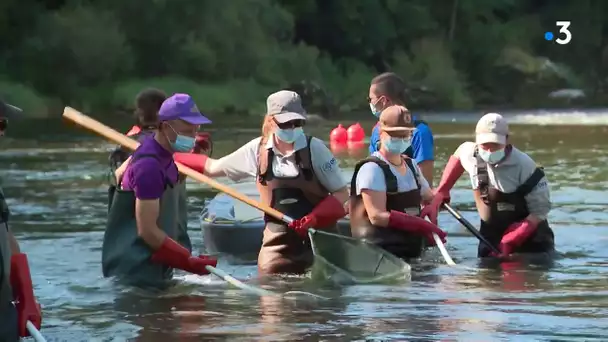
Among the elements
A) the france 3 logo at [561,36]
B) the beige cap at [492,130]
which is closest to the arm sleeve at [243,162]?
the beige cap at [492,130]

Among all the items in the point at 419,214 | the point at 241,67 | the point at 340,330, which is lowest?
the point at 340,330

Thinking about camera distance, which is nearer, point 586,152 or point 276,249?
point 276,249

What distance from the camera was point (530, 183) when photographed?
9438 millimetres

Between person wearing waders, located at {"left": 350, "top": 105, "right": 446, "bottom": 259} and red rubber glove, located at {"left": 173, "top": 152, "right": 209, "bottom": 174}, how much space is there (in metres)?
1.01

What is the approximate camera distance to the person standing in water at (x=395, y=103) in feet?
30.5

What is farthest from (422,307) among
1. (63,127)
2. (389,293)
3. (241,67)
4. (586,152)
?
(241,67)

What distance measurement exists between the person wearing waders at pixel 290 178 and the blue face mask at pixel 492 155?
4.40 feet

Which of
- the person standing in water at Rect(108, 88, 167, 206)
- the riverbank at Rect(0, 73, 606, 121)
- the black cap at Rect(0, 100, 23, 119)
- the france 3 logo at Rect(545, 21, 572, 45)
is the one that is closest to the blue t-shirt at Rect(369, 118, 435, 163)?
the person standing in water at Rect(108, 88, 167, 206)

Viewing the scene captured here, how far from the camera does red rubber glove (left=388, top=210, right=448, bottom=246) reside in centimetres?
880

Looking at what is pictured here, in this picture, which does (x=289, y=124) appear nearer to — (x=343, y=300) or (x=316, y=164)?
(x=316, y=164)

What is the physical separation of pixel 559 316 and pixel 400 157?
1.54 metres

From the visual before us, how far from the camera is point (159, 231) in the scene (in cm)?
726

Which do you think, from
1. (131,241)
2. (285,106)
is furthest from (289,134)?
(131,241)

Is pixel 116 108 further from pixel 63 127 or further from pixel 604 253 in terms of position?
pixel 604 253
